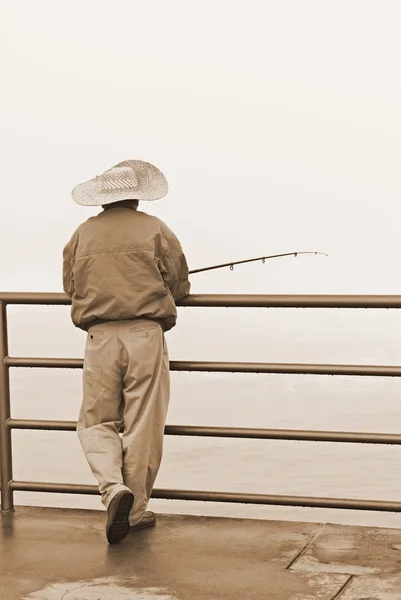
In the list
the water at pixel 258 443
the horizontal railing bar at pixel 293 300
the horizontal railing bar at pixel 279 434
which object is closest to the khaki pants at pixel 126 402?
the horizontal railing bar at pixel 279 434

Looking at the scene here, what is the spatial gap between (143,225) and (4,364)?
935mm

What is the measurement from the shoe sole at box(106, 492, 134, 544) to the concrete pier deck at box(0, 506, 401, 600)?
0.18ft

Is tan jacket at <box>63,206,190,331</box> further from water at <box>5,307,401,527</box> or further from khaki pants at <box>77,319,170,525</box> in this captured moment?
water at <box>5,307,401,527</box>

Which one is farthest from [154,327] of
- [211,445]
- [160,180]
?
[211,445]

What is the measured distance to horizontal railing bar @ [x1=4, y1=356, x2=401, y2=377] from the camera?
4.63 metres

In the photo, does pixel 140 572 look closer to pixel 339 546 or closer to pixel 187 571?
pixel 187 571

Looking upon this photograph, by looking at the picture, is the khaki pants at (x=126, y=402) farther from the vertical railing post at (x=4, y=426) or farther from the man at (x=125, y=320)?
the vertical railing post at (x=4, y=426)

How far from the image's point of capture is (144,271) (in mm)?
4684

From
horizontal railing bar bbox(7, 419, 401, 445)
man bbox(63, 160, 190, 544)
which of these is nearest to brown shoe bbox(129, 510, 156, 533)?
man bbox(63, 160, 190, 544)

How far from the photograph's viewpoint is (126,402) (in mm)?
4793

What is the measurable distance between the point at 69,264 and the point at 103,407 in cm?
59

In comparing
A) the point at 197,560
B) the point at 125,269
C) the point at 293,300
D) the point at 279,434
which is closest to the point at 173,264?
the point at 125,269

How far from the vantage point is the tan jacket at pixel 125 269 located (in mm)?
4680

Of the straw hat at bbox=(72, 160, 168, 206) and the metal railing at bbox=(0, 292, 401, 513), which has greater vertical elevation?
the straw hat at bbox=(72, 160, 168, 206)
